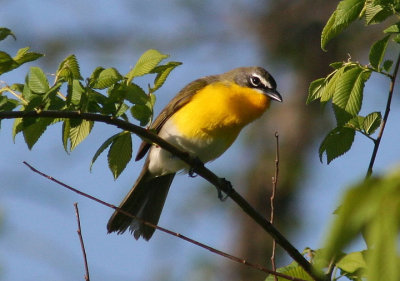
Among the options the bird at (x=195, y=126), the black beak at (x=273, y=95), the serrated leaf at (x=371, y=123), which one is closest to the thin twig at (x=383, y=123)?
the serrated leaf at (x=371, y=123)

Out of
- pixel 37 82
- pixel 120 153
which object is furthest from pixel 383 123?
pixel 37 82

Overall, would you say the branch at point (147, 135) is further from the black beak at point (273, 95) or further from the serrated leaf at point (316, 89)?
the black beak at point (273, 95)

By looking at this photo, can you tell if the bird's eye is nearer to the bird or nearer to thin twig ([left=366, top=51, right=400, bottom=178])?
the bird

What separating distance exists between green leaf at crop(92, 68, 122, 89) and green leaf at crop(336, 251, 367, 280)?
109 cm

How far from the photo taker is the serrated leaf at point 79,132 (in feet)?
9.23

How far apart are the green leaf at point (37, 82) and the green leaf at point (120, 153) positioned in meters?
0.41

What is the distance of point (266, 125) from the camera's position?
11.6m

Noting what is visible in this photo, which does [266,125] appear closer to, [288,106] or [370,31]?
[288,106]

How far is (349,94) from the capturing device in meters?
2.71

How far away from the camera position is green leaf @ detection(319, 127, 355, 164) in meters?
2.78

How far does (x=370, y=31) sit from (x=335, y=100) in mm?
8995

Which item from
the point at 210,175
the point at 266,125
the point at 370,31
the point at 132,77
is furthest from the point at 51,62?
the point at 132,77

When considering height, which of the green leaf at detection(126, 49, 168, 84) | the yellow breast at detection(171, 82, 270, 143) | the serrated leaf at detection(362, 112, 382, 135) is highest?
the yellow breast at detection(171, 82, 270, 143)

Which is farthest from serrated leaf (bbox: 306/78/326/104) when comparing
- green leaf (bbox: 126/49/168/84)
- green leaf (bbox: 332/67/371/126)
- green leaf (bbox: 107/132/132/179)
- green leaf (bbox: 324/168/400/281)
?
green leaf (bbox: 324/168/400/281)
